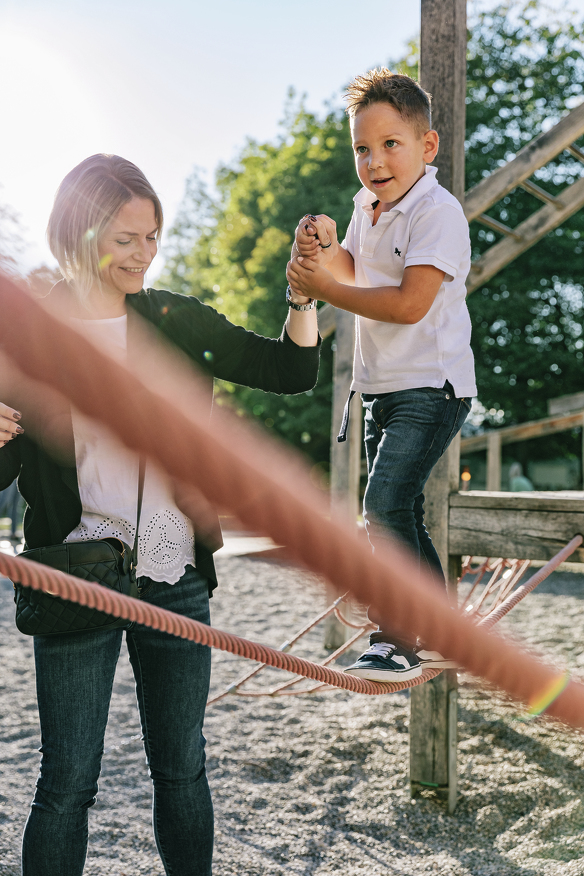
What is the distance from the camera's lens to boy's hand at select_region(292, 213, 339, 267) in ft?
5.74

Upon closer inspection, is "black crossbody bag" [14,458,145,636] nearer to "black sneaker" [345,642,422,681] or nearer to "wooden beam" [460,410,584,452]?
"black sneaker" [345,642,422,681]

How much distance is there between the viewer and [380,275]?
6.55ft

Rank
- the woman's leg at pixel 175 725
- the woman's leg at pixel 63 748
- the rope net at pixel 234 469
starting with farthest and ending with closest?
1. the woman's leg at pixel 175 725
2. the woman's leg at pixel 63 748
3. the rope net at pixel 234 469

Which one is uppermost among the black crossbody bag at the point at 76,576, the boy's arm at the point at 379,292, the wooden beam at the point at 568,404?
the wooden beam at the point at 568,404

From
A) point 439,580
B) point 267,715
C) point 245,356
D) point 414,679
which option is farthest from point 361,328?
point 267,715

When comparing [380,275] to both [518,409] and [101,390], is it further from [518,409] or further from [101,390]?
[518,409]

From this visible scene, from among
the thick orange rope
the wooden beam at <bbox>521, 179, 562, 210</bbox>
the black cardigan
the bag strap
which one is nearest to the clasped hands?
the black cardigan

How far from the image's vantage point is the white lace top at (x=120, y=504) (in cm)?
155

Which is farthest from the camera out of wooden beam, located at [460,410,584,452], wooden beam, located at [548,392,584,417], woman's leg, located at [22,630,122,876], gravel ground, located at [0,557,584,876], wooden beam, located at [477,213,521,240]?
wooden beam, located at [548,392,584,417]

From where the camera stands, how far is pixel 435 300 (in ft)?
6.37

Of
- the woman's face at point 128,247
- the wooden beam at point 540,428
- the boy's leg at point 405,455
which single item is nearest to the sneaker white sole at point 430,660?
the boy's leg at point 405,455

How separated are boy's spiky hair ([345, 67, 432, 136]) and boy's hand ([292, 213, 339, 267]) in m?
0.30

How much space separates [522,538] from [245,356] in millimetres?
1468

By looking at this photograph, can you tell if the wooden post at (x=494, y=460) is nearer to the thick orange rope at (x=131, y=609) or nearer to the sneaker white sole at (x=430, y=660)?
the sneaker white sole at (x=430, y=660)
